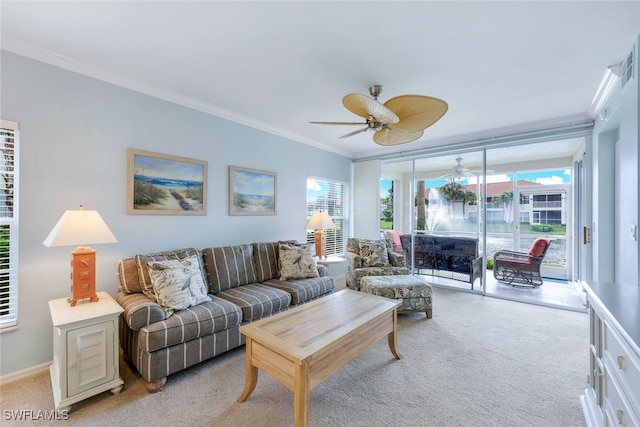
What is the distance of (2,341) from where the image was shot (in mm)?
2043

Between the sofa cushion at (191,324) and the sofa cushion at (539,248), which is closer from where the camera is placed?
the sofa cushion at (191,324)

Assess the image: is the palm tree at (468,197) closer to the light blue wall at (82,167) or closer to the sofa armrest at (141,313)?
the light blue wall at (82,167)

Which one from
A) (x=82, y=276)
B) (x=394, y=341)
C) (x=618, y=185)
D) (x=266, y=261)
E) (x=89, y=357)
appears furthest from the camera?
(x=266, y=261)

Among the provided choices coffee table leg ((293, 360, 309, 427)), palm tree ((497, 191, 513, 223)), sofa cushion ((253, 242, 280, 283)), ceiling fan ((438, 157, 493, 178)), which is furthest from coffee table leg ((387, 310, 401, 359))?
palm tree ((497, 191, 513, 223))

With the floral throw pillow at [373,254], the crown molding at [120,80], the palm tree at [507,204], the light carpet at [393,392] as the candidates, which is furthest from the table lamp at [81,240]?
the palm tree at [507,204]

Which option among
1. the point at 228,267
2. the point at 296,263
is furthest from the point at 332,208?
the point at 228,267

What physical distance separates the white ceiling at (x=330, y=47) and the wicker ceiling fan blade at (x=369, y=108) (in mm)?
423

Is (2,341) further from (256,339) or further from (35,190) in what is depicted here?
(256,339)

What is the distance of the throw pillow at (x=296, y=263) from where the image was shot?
132 inches

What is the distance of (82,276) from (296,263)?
201 cm

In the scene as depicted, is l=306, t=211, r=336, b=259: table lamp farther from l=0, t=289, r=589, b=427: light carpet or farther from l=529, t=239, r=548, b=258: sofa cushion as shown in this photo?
l=529, t=239, r=548, b=258: sofa cushion

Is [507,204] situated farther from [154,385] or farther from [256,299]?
[154,385]

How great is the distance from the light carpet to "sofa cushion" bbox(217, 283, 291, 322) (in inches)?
15.6

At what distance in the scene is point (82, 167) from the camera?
2379mm
